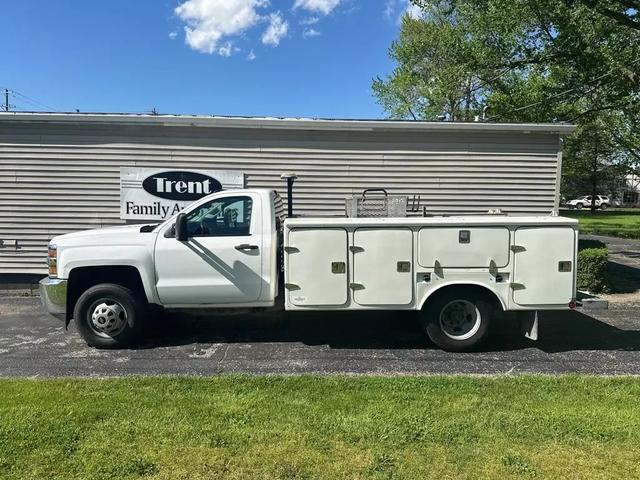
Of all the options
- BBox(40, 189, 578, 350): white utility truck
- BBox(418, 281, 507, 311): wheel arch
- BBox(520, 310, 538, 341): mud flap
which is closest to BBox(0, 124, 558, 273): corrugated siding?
BBox(40, 189, 578, 350): white utility truck

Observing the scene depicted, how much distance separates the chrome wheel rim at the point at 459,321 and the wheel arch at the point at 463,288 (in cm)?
20

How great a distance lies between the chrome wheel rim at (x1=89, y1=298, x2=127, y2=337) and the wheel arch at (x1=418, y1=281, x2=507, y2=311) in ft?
11.3

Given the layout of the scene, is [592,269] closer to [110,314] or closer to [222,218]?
[222,218]

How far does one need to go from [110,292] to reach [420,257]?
3557 mm

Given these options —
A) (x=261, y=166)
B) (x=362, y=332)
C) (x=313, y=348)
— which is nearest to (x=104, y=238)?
(x=313, y=348)

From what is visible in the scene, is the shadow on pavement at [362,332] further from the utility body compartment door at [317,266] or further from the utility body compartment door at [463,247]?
the utility body compartment door at [463,247]

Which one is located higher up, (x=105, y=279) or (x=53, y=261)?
(x=53, y=261)

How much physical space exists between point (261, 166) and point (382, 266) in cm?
485

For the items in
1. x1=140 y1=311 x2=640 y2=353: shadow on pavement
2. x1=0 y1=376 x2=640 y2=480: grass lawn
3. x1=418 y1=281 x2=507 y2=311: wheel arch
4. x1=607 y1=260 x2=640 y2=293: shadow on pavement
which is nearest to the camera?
x1=0 y1=376 x2=640 y2=480: grass lawn

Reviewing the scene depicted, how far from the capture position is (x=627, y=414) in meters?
4.41

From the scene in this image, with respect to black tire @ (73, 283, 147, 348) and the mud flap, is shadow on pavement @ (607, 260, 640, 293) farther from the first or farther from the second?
black tire @ (73, 283, 147, 348)

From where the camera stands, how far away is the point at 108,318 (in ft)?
20.8

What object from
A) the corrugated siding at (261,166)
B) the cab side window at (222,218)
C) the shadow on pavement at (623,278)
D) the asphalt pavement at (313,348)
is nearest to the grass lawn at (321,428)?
the asphalt pavement at (313,348)

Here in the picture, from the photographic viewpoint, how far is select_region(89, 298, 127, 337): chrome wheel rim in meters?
6.35
